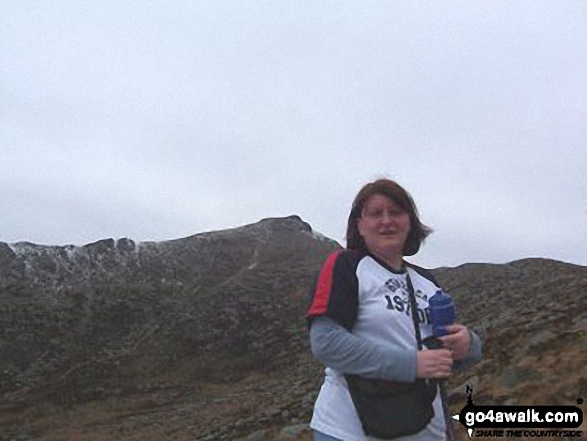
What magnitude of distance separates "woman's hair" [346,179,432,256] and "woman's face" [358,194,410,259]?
0.03 meters

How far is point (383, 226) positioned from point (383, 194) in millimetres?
199

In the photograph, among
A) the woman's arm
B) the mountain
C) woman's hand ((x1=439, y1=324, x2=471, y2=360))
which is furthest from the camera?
the mountain

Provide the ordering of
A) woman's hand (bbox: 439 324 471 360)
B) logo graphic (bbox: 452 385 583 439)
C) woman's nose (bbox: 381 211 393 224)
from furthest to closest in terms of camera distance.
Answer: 1. logo graphic (bbox: 452 385 583 439)
2. woman's nose (bbox: 381 211 393 224)
3. woman's hand (bbox: 439 324 471 360)

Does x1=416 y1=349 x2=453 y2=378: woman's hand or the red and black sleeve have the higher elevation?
the red and black sleeve

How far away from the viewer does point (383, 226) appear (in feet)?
12.1

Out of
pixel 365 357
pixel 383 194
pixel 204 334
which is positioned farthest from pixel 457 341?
pixel 204 334

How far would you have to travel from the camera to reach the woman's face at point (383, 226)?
370 centimetres

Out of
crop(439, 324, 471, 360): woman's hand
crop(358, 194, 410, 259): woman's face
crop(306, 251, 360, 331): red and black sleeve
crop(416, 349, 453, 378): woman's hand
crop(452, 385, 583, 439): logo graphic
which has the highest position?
crop(358, 194, 410, 259): woman's face

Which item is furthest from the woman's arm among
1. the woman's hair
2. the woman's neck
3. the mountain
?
the mountain

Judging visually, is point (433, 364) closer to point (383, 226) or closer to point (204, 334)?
point (383, 226)

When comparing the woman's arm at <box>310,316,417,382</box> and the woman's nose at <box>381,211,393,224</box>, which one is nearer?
the woman's arm at <box>310,316,417,382</box>

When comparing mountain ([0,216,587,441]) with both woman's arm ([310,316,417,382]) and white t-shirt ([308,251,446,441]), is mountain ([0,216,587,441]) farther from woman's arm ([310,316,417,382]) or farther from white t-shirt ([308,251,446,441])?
woman's arm ([310,316,417,382])

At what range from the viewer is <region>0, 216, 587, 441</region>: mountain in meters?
13.7

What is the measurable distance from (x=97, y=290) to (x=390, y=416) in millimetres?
42656
